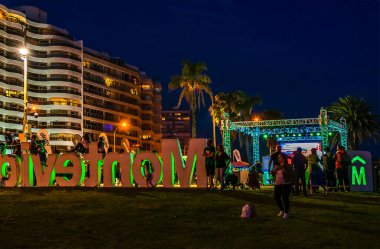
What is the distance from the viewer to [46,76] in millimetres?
107812

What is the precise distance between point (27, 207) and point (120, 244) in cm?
597

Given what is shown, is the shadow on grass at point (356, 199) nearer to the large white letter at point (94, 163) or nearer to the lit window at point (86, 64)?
the large white letter at point (94, 163)

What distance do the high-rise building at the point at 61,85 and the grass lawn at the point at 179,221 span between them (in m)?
80.1

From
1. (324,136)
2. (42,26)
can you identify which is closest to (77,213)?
(324,136)

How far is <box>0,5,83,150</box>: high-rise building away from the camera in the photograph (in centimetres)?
9938

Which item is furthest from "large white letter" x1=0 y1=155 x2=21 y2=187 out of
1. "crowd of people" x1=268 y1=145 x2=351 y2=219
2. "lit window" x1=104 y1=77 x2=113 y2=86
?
"lit window" x1=104 y1=77 x2=113 y2=86

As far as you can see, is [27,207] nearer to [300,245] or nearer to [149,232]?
[149,232]

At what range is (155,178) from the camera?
20734 mm

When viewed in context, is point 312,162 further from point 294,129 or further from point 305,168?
point 294,129

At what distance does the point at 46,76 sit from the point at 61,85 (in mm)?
3602

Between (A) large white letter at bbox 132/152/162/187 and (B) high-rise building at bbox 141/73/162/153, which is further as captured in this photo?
(B) high-rise building at bbox 141/73/162/153

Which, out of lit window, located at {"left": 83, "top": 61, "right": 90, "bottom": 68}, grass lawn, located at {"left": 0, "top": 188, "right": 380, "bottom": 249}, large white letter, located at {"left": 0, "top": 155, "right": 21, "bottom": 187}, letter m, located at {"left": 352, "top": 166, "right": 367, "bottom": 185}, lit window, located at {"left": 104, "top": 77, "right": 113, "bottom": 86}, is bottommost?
grass lawn, located at {"left": 0, "top": 188, "right": 380, "bottom": 249}

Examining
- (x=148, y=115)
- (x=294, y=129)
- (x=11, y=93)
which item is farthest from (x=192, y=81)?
(x=148, y=115)

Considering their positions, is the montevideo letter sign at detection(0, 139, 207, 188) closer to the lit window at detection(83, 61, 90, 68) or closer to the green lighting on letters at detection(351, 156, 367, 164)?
the green lighting on letters at detection(351, 156, 367, 164)
